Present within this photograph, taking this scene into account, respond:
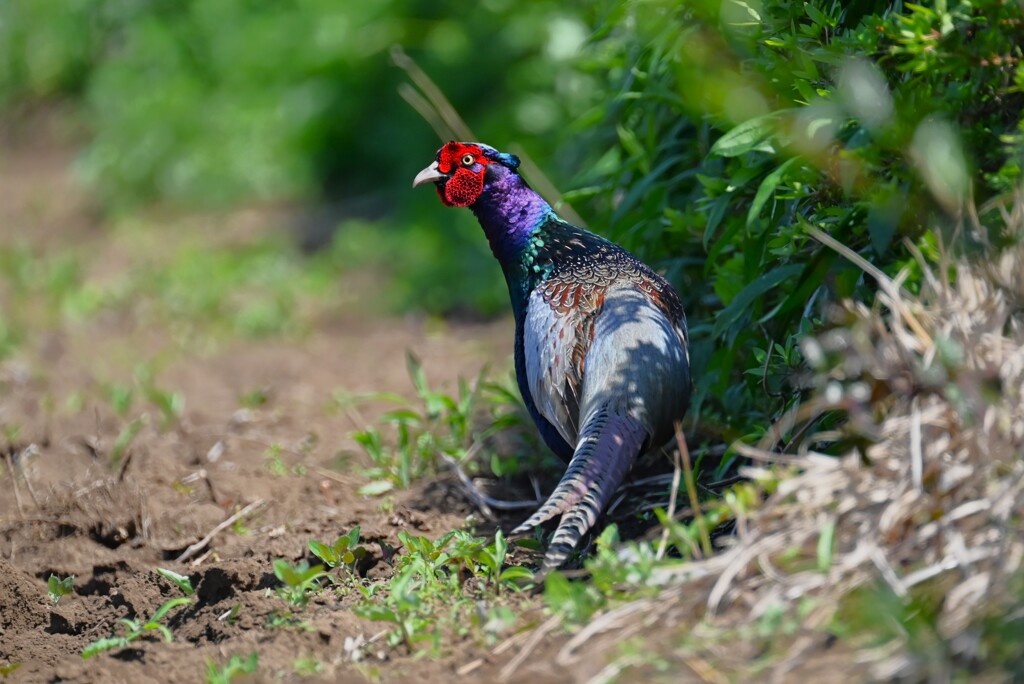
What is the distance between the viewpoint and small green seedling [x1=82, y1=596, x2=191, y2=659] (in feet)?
8.86

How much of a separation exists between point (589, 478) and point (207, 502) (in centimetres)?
155

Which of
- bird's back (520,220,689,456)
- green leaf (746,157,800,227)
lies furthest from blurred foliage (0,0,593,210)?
green leaf (746,157,800,227)

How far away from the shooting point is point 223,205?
8297 millimetres

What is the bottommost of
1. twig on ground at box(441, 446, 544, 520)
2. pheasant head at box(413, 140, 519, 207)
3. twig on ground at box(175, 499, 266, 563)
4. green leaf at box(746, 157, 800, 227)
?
twig on ground at box(441, 446, 544, 520)

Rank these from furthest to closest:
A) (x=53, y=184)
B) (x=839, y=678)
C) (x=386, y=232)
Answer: (x=53, y=184) < (x=386, y=232) < (x=839, y=678)

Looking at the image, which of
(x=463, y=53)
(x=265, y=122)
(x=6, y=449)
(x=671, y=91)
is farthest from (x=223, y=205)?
(x=671, y=91)

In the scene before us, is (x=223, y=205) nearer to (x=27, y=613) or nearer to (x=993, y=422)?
(x=27, y=613)

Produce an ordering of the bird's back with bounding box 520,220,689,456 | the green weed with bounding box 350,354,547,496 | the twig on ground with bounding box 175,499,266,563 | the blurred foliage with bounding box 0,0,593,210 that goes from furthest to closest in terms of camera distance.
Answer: the blurred foliage with bounding box 0,0,593,210 < the green weed with bounding box 350,354,547,496 < the twig on ground with bounding box 175,499,266,563 < the bird's back with bounding box 520,220,689,456

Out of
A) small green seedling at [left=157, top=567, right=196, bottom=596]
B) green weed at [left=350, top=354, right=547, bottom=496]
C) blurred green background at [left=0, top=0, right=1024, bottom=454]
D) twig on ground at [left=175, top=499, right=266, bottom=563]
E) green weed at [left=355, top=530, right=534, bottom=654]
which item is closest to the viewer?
green weed at [left=355, top=530, right=534, bottom=654]

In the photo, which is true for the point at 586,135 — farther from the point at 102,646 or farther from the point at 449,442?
the point at 102,646

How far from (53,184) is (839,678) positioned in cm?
849

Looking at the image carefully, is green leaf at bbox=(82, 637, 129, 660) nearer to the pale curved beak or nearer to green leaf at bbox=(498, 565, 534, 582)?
green leaf at bbox=(498, 565, 534, 582)

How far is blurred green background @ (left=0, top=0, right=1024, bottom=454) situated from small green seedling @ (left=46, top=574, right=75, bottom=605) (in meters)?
1.91

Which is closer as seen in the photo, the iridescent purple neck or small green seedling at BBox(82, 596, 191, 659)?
small green seedling at BBox(82, 596, 191, 659)
